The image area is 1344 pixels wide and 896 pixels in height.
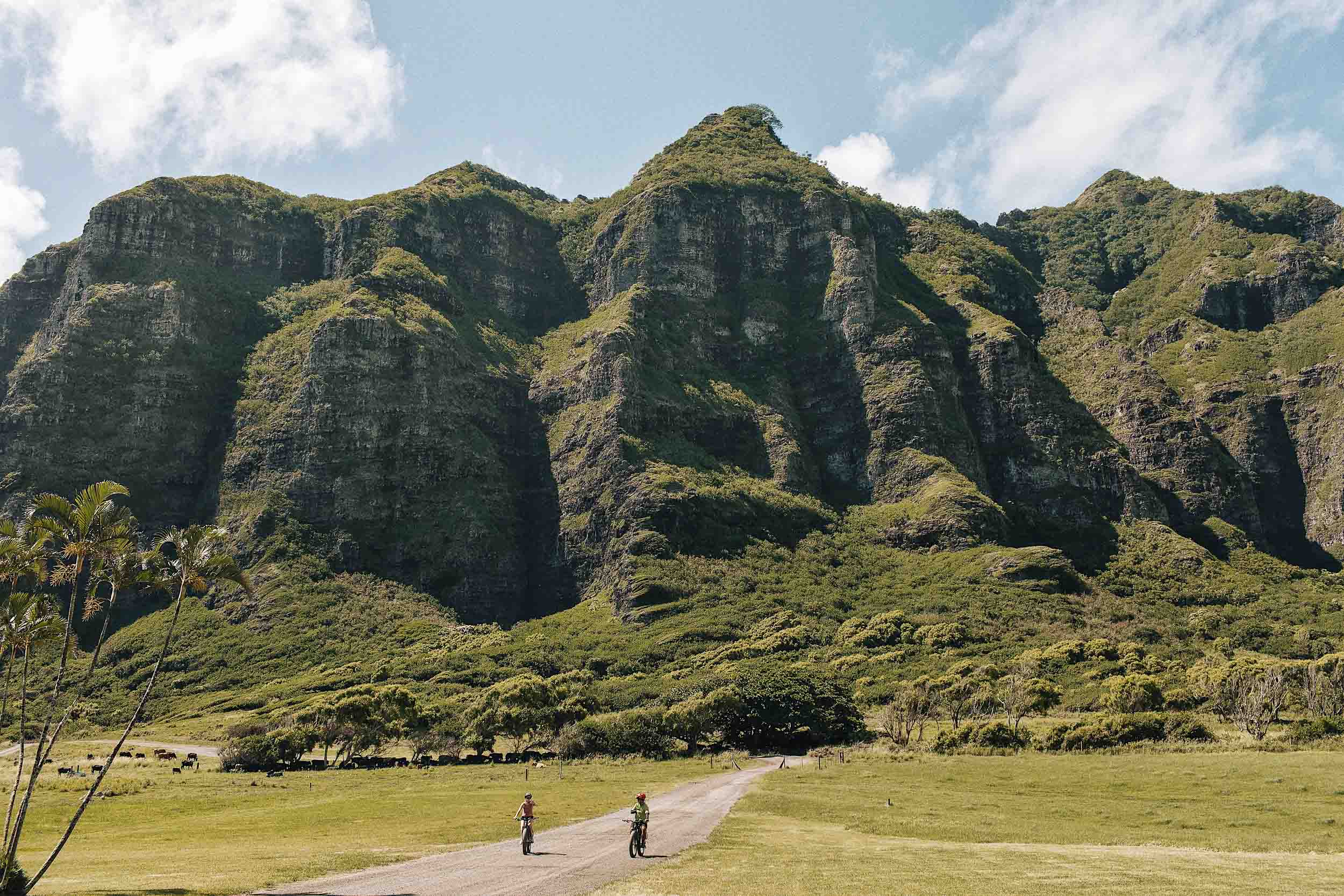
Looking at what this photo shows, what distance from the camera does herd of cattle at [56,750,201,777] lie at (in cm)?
9638

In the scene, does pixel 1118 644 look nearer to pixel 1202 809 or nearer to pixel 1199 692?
pixel 1199 692

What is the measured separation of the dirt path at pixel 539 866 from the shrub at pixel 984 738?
175 ft

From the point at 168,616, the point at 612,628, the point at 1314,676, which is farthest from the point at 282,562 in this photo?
the point at 1314,676

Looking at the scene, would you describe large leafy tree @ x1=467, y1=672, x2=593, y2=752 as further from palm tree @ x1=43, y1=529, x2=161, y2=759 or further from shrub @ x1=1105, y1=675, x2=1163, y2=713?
palm tree @ x1=43, y1=529, x2=161, y2=759

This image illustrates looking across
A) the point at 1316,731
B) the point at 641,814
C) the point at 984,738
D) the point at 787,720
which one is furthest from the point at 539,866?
the point at 787,720

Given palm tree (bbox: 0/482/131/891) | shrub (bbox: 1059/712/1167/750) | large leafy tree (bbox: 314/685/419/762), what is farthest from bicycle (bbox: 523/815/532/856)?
large leafy tree (bbox: 314/685/419/762)

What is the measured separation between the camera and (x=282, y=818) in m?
55.9

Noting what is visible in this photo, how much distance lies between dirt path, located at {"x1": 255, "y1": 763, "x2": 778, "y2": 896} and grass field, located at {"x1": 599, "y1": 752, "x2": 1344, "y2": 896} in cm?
154

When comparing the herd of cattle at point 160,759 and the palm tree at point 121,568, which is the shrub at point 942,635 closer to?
the herd of cattle at point 160,759

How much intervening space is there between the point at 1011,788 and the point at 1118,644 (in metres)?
90.9

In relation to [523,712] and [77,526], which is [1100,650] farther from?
[77,526]

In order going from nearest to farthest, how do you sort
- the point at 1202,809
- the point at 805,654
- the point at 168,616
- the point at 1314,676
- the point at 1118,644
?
1. the point at 1202,809
2. the point at 1314,676
3. the point at 1118,644
4. the point at 805,654
5. the point at 168,616

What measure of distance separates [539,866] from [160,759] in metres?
102

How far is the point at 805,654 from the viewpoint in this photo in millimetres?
153500
